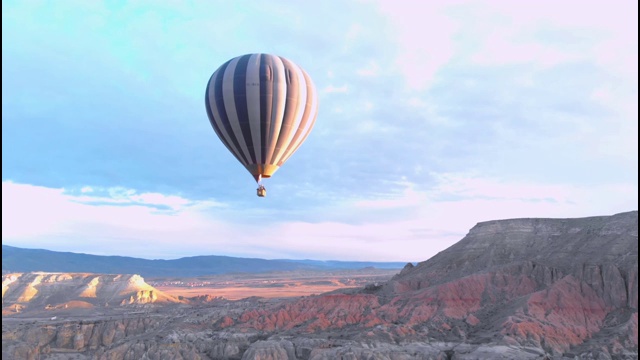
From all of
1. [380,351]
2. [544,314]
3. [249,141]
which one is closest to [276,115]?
[249,141]

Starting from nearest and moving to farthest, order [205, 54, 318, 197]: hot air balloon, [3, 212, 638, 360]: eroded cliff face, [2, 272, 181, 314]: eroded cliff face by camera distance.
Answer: [205, 54, 318, 197]: hot air balloon < [3, 212, 638, 360]: eroded cliff face < [2, 272, 181, 314]: eroded cliff face

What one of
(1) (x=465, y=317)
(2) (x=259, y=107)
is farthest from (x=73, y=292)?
(2) (x=259, y=107)

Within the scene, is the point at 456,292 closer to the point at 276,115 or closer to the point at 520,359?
the point at 520,359

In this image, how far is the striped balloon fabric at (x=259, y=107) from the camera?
56.8 metres

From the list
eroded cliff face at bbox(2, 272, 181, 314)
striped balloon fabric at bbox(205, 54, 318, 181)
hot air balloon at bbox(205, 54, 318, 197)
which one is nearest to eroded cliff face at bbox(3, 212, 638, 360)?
hot air balloon at bbox(205, 54, 318, 197)

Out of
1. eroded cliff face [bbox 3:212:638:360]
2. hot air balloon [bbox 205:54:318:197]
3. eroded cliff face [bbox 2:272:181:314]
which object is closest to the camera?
hot air balloon [bbox 205:54:318:197]

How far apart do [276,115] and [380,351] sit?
28.6 m

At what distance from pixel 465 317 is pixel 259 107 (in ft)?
131

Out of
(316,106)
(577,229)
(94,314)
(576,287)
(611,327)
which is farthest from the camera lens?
(94,314)

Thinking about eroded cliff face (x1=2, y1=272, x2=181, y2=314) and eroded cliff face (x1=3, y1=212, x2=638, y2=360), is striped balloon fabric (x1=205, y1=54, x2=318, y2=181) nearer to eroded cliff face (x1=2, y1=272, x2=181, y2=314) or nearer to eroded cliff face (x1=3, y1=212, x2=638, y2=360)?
eroded cliff face (x1=3, y1=212, x2=638, y2=360)

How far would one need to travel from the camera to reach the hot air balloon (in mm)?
56812

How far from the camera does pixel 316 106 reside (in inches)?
2430

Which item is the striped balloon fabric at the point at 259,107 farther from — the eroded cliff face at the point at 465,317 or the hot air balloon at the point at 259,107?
the eroded cliff face at the point at 465,317

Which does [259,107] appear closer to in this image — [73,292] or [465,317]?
[465,317]
